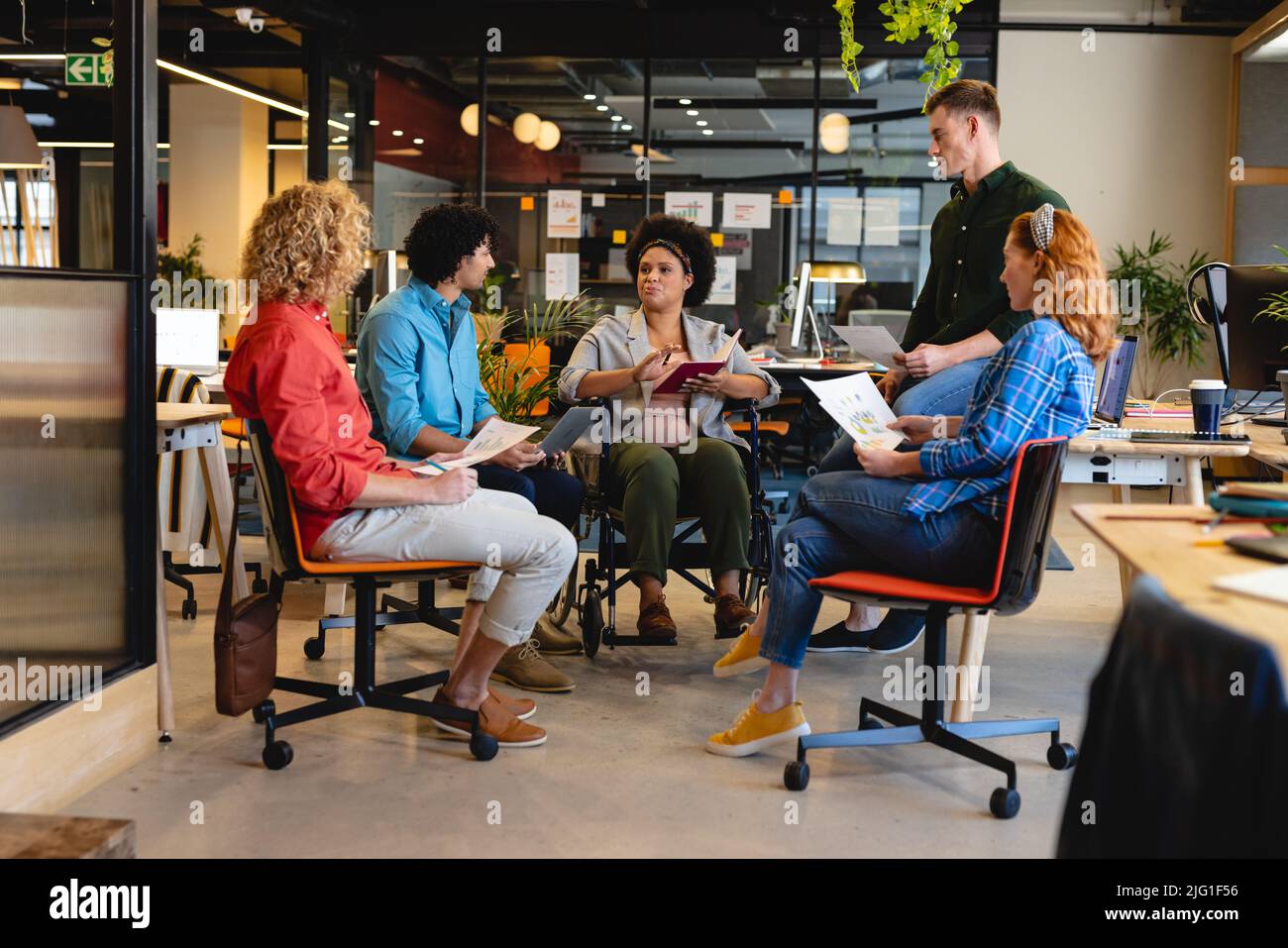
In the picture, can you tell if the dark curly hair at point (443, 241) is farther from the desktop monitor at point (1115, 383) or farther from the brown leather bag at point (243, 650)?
the desktop monitor at point (1115, 383)

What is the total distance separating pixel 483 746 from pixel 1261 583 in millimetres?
2156

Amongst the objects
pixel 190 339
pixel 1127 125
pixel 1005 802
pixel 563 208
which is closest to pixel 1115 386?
pixel 1005 802

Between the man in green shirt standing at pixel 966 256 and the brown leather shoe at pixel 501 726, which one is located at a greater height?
the man in green shirt standing at pixel 966 256

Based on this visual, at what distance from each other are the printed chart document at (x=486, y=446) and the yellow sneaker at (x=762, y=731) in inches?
37.0

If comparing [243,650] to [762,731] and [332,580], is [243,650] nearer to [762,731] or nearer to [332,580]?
[332,580]

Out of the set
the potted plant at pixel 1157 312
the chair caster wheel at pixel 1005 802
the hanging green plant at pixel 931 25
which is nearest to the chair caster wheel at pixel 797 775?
the chair caster wheel at pixel 1005 802

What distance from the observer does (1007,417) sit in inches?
112

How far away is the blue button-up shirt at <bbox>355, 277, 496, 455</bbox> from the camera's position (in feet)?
12.2

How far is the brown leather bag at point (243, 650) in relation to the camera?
292 cm

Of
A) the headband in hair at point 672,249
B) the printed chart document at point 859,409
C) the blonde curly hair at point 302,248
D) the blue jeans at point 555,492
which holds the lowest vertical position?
the blue jeans at point 555,492

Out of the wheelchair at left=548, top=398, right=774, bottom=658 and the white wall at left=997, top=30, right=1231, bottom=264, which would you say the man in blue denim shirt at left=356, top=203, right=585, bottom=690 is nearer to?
the wheelchair at left=548, top=398, right=774, bottom=658

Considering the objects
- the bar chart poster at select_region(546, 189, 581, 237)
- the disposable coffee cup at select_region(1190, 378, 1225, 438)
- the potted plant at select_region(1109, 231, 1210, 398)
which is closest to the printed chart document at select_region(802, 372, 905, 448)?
the disposable coffee cup at select_region(1190, 378, 1225, 438)

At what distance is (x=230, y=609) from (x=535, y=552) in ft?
2.40
